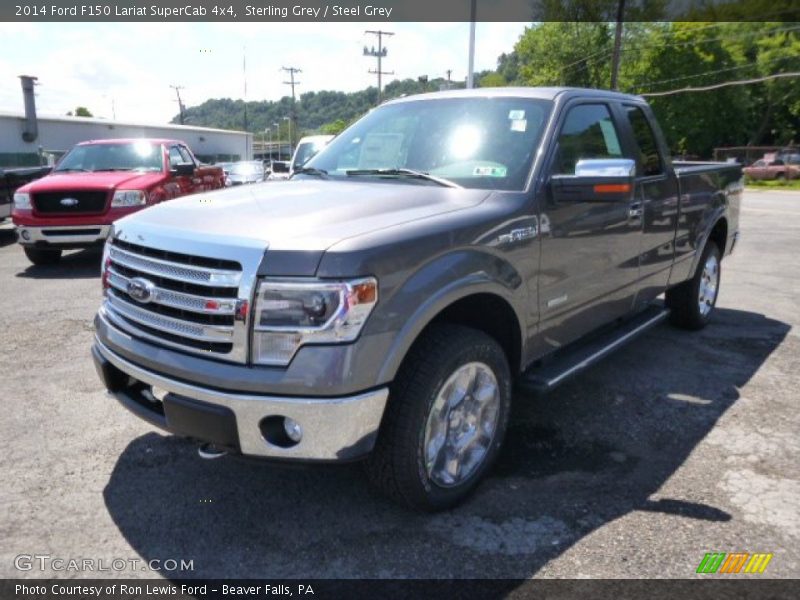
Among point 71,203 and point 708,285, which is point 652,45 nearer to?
point 708,285

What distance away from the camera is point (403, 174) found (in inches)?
141

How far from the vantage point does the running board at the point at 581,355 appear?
135 inches

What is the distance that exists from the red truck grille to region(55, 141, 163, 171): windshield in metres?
1.15

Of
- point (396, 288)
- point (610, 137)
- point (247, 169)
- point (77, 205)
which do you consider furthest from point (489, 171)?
point (247, 169)

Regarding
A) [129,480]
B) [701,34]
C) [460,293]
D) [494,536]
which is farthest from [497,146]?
[701,34]

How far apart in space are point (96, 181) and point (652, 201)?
284 inches

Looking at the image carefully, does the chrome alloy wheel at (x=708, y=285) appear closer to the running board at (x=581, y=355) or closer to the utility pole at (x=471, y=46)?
the running board at (x=581, y=355)

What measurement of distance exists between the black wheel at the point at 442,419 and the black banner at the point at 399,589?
0.42 meters

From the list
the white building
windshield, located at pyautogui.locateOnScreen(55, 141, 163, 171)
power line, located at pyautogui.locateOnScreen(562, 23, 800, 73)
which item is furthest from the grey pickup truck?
power line, located at pyautogui.locateOnScreen(562, 23, 800, 73)

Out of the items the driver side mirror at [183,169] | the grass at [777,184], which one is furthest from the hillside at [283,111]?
the driver side mirror at [183,169]

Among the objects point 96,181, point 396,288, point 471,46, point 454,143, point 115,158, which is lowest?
point 96,181

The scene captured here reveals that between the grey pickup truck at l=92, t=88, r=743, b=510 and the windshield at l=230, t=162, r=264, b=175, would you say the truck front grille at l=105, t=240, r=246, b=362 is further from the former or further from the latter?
the windshield at l=230, t=162, r=264, b=175

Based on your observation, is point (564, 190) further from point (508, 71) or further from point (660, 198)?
point (508, 71)

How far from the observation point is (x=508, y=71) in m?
98.8
